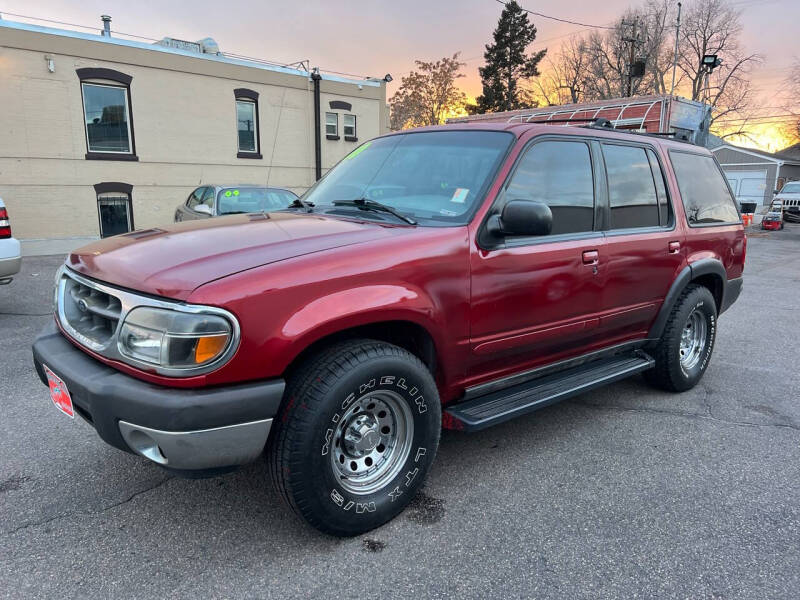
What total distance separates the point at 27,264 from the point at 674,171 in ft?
39.8

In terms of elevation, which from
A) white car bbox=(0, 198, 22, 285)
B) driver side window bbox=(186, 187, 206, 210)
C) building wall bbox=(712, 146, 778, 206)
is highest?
building wall bbox=(712, 146, 778, 206)

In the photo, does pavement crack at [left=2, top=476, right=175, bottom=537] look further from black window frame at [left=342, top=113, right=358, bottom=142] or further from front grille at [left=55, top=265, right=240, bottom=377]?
black window frame at [left=342, top=113, right=358, bottom=142]

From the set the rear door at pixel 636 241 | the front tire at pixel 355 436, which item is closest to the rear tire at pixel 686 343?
the rear door at pixel 636 241

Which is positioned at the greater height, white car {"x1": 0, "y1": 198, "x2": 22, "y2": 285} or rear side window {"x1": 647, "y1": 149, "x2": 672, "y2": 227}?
rear side window {"x1": 647, "y1": 149, "x2": 672, "y2": 227}

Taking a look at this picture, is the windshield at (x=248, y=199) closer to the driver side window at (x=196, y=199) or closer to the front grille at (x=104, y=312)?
the driver side window at (x=196, y=199)

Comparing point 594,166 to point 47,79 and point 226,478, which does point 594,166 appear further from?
point 47,79

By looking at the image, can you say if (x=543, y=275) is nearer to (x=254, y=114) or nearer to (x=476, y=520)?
(x=476, y=520)

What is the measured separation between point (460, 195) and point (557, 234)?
70 cm

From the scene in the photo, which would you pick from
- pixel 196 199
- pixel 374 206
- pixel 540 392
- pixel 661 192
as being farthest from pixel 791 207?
pixel 374 206

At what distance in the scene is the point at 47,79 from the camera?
1286 centimetres

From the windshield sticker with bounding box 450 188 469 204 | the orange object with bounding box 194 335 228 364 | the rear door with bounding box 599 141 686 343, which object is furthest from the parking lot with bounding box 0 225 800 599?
the windshield sticker with bounding box 450 188 469 204

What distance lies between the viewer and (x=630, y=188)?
154 inches

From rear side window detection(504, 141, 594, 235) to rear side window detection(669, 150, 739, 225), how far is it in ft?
4.14

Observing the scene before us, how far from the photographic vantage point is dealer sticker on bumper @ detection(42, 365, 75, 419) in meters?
2.49
